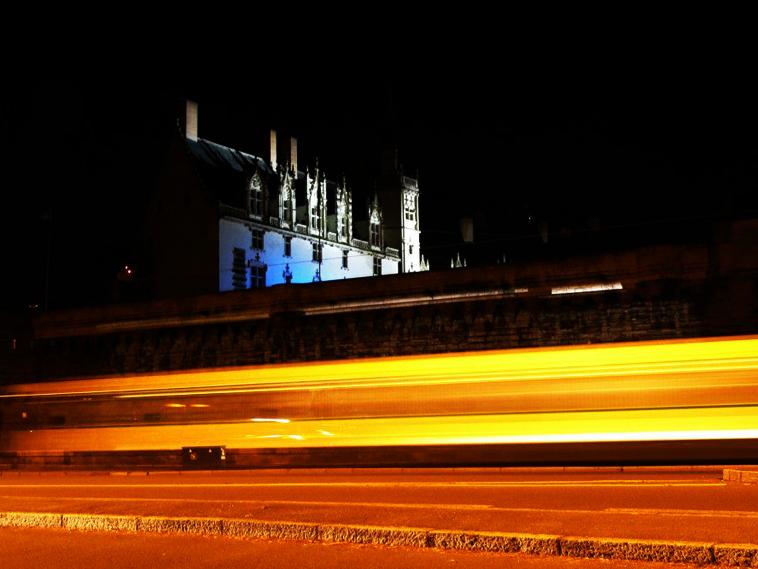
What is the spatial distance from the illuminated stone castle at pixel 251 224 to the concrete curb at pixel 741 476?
119 ft

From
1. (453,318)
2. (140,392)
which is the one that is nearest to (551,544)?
(140,392)

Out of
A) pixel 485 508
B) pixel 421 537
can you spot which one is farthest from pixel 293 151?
pixel 421 537

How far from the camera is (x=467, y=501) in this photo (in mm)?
8977

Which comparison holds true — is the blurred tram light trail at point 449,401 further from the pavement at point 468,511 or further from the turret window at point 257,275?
the turret window at point 257,275

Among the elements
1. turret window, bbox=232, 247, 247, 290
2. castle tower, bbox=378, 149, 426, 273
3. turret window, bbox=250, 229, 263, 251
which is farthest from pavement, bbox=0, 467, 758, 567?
castle tower, bbox=378, 149, 426, 273

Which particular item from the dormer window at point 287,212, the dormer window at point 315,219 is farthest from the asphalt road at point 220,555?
the dormer window at point 315,219

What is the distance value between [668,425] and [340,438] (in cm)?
540

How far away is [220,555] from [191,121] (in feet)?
151

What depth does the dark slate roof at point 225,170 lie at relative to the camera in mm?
47406

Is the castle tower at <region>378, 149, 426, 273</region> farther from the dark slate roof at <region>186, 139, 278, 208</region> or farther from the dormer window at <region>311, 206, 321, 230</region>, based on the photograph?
the dark slate roof at <region>186, 139, 278, 208</region>

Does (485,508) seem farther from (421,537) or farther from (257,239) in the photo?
(257,239)

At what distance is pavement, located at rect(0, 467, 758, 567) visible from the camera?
607 cm

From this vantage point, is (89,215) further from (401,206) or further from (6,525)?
(6,525)

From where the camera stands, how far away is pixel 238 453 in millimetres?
15039
